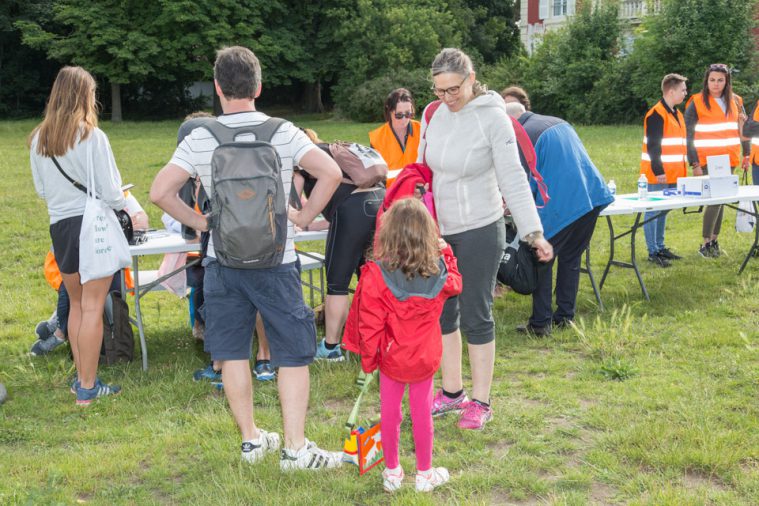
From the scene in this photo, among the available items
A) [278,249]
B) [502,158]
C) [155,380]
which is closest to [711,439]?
[502,158]

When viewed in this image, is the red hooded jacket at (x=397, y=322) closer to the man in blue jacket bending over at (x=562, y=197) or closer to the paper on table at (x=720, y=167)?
the man in blue jacket bending over at (x=562, y=197)

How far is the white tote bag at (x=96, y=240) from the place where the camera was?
4.62m

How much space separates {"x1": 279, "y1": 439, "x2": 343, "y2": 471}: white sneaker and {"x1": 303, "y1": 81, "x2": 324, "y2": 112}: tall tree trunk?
37.9 metres

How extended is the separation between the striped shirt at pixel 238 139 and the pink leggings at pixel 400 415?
100 centimetres

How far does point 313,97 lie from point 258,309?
38.5 m

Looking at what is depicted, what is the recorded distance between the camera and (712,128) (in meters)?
8.43

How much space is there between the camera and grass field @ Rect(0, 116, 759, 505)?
3654 mm

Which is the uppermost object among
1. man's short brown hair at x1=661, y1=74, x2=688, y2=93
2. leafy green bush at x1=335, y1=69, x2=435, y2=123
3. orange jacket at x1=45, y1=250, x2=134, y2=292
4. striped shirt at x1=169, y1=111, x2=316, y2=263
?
leafy green bush at x1=335, y1=69, x2=435, y2=123

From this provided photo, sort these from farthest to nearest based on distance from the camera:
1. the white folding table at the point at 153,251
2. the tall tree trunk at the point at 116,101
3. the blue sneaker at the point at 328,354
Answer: the tall tree trunk at the point at 116,101, the blue sneaker at the point at 328,354, the white folding table at the point at 153,251

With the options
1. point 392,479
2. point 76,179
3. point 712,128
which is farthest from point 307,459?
point 712,128

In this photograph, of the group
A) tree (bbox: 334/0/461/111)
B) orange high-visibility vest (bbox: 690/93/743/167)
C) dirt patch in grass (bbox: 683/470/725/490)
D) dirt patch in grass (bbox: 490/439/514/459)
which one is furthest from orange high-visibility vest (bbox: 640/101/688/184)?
tree (bbox: 334/0/461/111)

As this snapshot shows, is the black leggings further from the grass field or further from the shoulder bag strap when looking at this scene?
the shoulder bag strap

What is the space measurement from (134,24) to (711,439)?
3659 centimetres

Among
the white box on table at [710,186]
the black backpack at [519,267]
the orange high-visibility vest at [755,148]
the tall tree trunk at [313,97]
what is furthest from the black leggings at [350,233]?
the tall tree trunk at [313,97]
